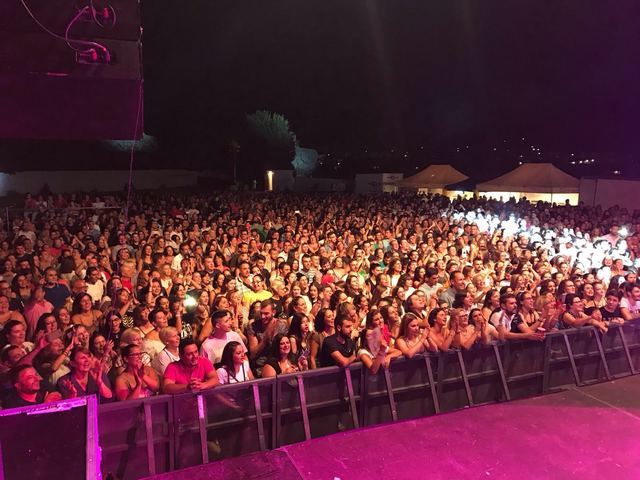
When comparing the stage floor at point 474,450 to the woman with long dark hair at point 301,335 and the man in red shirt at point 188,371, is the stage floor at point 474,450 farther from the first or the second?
the woman with long dark hair at point 301,335

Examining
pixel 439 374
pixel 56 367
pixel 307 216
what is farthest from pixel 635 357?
pixel 307 216

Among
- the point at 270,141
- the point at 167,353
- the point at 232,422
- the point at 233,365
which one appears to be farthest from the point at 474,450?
the point at 270,141

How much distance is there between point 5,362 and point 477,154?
3865 cm

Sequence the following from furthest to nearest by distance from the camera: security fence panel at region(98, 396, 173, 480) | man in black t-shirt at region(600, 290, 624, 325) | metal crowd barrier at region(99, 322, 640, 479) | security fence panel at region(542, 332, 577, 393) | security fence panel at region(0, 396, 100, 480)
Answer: man in black t-shirt at region(600, 290, 624, 325), security fence panel at region(542, 332, 577, 393), metal crowd barrier at region(99, 322, 640, 479), security fence panel at region(98, 396, 173, 480), security fence panel at region(0, 396, 100, 480)

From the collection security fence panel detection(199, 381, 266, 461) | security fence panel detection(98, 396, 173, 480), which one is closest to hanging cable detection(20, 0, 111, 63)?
security fence panel detection(98, 396, 173, 480)

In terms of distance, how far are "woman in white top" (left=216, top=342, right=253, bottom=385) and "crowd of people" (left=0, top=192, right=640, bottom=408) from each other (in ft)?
0.03

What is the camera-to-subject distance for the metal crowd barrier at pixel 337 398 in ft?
11.2

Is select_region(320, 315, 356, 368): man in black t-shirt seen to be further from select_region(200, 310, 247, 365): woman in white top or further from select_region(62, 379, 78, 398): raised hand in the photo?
select_region(62, 379, 78, 398): raised hand

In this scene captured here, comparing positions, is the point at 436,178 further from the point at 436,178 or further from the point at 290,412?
the point at 290,412

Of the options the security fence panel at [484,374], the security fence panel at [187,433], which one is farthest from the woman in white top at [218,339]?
the security fence panel at [484,374]

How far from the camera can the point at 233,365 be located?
4.00 m

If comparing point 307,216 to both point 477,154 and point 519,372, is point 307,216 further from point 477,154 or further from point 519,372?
point 477,154

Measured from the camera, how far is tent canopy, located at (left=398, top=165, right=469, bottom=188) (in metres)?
20.8

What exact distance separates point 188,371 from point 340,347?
1.29 meters
